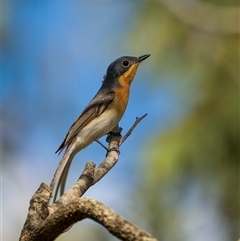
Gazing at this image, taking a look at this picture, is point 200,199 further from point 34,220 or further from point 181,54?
point 34,220

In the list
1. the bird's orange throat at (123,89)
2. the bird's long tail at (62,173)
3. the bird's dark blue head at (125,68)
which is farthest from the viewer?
the bird's dark blue head at (125,68)

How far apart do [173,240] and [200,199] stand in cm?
→ 78

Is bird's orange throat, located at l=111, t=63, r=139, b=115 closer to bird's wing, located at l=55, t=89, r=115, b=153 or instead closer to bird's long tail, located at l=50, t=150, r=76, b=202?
bird's wing, located at l=55, t=89, r=115, b=153

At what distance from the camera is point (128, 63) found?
21.3 feet

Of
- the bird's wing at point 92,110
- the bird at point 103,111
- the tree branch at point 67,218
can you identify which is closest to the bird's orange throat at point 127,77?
the bird at point 103,111

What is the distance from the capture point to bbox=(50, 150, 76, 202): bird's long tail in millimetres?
4988

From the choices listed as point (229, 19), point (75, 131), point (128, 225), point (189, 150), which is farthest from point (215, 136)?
point (128, 225)

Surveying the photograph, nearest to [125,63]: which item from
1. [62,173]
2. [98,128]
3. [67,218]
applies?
[98,128]

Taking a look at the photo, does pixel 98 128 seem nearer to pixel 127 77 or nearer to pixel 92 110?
pixel 92 110

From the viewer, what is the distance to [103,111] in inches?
246

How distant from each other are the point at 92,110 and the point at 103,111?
0.13 meters

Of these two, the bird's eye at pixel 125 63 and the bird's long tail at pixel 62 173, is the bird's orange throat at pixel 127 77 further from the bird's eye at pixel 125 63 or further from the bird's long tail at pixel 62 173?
the bird's long tail at pixel 62 173

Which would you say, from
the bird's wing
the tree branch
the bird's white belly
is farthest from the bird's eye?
the tree branch

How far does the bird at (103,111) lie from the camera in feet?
19.3
